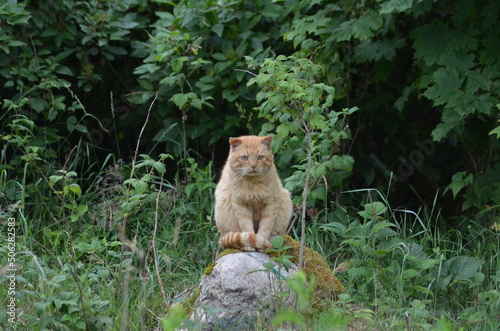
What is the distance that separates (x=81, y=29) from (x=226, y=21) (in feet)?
4.75

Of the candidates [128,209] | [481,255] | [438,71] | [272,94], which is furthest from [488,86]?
[128,209]

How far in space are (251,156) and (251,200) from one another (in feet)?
0.98

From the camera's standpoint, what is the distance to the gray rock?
13.6 feet

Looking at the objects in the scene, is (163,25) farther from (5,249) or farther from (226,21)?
(5,249)

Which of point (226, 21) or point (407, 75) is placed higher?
point (226, 21)

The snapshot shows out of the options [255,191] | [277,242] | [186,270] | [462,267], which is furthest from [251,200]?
[462,267]

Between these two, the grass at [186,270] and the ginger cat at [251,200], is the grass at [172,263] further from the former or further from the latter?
the ginger cat at [251,200]

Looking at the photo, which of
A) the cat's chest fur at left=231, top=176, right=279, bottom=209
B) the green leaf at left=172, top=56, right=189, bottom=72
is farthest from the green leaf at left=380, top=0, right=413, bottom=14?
the green leaf at left=172, top=56, right=189, bottom=72

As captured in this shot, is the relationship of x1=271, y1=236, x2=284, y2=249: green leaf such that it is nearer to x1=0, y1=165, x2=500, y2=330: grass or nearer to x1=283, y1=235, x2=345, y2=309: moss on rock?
x1=283, y1=235, x2=345, y2=309: moss on rock

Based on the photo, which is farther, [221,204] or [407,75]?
[407,75]

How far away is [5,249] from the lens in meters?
4.64

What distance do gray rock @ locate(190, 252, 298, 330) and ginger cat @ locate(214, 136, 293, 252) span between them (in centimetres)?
13

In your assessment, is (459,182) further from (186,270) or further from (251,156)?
(186,270)

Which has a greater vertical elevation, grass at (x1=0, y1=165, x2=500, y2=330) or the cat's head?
the cat's head
